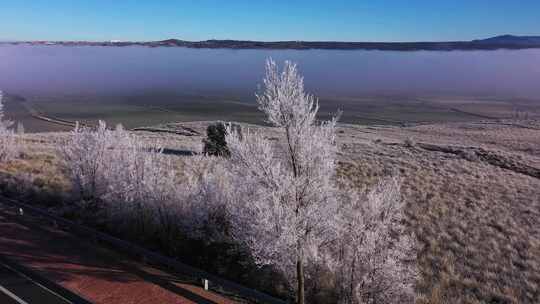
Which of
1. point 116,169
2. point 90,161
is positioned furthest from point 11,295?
point 90,161

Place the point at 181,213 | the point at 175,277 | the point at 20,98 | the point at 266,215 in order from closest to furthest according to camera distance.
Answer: the point at 266,215 < the point at 175,277 < the point at 181,213 < the point at 20,98

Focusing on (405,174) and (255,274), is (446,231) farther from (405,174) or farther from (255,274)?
(405,174)

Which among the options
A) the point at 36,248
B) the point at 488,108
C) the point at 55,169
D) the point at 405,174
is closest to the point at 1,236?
the point at 36,248

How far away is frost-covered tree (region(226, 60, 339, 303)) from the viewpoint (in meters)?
11.8

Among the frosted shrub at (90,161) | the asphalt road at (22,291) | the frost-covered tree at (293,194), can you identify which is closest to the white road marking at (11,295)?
the asphalt road at (22,291)

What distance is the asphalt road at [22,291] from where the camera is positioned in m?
12.3

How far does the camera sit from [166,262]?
51.2ft

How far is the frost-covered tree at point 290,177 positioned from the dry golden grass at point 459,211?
4.59 metres

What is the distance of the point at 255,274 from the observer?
15.5m

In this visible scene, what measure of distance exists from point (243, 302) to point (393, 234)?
8041 mm

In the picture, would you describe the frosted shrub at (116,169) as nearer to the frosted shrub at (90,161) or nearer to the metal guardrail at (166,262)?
the frosted shrub at (90,161)

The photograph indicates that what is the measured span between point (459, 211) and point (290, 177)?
14401 mm

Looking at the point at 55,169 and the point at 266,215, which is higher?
the point at 266,215

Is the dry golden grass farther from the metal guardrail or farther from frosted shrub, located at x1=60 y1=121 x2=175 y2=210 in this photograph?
the metal guardrail
